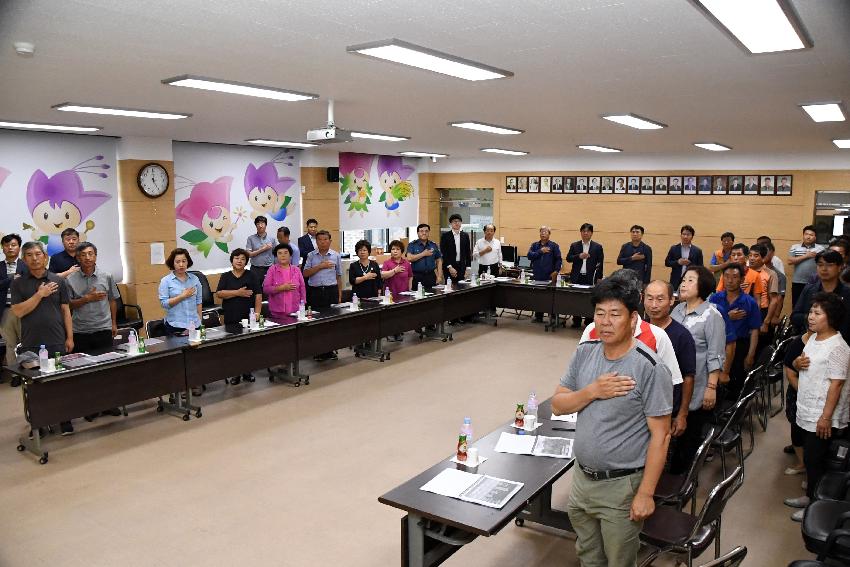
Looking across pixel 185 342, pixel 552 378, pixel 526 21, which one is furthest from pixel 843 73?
pixel 185 342

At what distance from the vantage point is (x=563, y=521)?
428cm

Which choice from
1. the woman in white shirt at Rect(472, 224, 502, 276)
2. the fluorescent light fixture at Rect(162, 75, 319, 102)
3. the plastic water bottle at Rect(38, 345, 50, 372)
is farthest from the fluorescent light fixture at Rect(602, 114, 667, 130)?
the plastic water bottle at Rect(38, 345, 50, 372)

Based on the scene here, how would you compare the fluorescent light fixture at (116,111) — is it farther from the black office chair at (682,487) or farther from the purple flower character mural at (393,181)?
the purple flower character mural at (393,181)

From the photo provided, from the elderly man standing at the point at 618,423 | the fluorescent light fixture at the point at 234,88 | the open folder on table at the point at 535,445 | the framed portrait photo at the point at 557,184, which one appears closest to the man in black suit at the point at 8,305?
the fluorescent light fixture at the point at 234,88

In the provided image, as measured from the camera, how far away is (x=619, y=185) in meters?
13.4

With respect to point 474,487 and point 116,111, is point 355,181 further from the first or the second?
point 474,487

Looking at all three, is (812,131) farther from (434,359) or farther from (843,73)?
(434,359)

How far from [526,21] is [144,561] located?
398 centimetres

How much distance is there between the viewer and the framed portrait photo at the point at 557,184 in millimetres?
14203

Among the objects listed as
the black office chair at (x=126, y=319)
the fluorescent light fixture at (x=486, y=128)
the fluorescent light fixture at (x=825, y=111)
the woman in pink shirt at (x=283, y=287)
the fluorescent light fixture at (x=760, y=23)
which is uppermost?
the fluorescent light fixture at (x=486, y=128)

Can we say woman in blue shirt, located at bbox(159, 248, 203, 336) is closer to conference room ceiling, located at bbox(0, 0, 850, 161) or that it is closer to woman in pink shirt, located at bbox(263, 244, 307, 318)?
woman in pink shirt, located at bbox(263, 244, 307, 318)

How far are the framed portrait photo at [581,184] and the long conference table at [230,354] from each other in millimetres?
3867

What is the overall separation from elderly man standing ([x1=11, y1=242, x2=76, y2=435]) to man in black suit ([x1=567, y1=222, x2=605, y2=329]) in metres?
7.79

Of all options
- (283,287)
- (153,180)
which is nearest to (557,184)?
(283,287)
